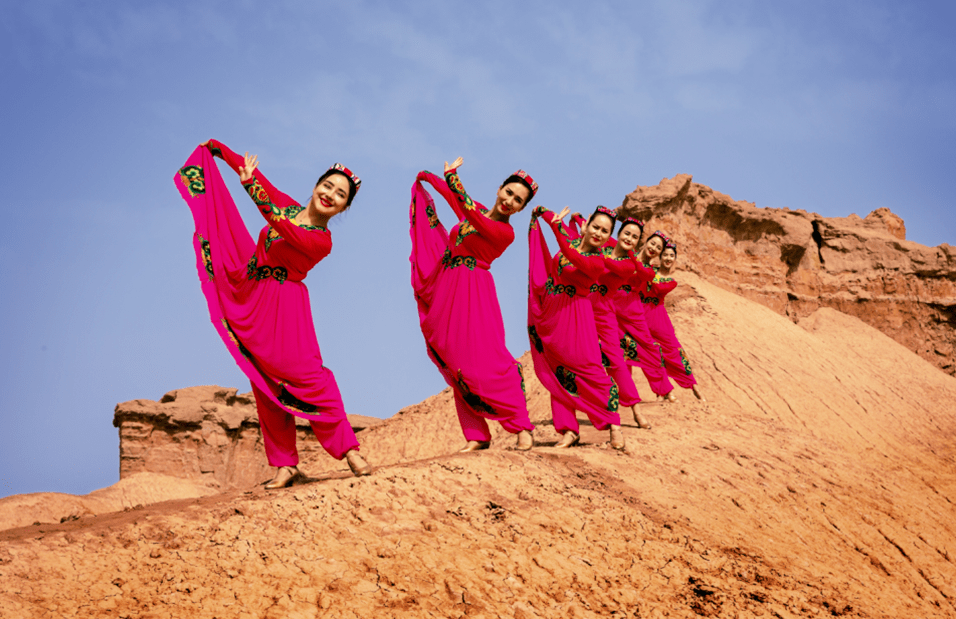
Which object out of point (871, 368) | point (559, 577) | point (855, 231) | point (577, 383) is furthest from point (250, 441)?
point (855, 231)

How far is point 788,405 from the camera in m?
11.6

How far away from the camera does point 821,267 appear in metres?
18.4

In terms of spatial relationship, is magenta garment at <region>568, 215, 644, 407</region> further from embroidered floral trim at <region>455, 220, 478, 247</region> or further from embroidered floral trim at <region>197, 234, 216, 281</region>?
embroidered floral trim at <region>197, 234, 216, 281</region>

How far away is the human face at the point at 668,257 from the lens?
400 inches

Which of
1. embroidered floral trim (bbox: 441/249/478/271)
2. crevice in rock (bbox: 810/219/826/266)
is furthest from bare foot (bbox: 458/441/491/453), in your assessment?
crevice in rock (bbox: 810/219/826/266)

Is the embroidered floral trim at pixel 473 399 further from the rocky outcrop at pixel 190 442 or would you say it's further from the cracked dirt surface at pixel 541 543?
the rocky outcrop at pixel 190 442

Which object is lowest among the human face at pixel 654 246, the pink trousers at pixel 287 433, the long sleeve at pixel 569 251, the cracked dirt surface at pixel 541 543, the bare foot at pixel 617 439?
the cracked dirt surface at pixel 541 543

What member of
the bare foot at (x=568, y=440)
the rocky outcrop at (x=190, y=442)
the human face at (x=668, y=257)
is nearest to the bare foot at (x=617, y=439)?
the bare foot at (x=568, y=440)

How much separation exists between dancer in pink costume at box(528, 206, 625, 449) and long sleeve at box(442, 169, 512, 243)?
1029mm

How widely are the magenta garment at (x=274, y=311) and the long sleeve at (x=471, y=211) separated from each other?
118cm

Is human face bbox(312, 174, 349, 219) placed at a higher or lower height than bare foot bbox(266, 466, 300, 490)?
higher

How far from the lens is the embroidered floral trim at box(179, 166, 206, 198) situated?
16.4 ft

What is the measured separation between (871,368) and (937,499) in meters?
7.39

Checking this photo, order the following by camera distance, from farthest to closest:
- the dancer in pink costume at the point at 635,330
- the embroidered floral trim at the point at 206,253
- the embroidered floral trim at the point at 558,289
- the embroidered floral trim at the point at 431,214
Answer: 1. the dancer in pink costume at the point at 635,330
2. the embroidered floral trim at the point at 558,289
3. the embroidered floral trim at the point at 431,214
4. the embroidered floral trim at the point at 206,253
